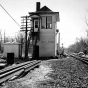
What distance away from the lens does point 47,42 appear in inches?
897

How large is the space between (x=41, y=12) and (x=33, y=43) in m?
5.50

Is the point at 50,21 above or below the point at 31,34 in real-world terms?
above

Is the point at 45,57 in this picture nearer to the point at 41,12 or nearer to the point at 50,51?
the point at 50,51

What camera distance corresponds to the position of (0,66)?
907 centimetres

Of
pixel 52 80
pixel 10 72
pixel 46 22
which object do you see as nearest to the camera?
pixel 10 72

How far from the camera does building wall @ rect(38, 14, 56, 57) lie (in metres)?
22.7

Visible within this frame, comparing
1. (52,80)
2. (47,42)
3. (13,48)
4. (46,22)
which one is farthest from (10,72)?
(46,22)

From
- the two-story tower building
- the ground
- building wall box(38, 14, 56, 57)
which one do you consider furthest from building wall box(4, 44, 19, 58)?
the ground

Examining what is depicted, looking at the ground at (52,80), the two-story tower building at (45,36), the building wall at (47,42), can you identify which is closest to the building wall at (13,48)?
the two-story tower building at (45,36)

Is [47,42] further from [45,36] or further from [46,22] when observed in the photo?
[46,22]

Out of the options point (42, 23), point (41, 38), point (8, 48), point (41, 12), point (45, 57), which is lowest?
point (45, 57)

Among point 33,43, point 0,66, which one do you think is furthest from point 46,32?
point 0,66

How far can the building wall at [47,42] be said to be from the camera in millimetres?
22734

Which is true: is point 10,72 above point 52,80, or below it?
above
